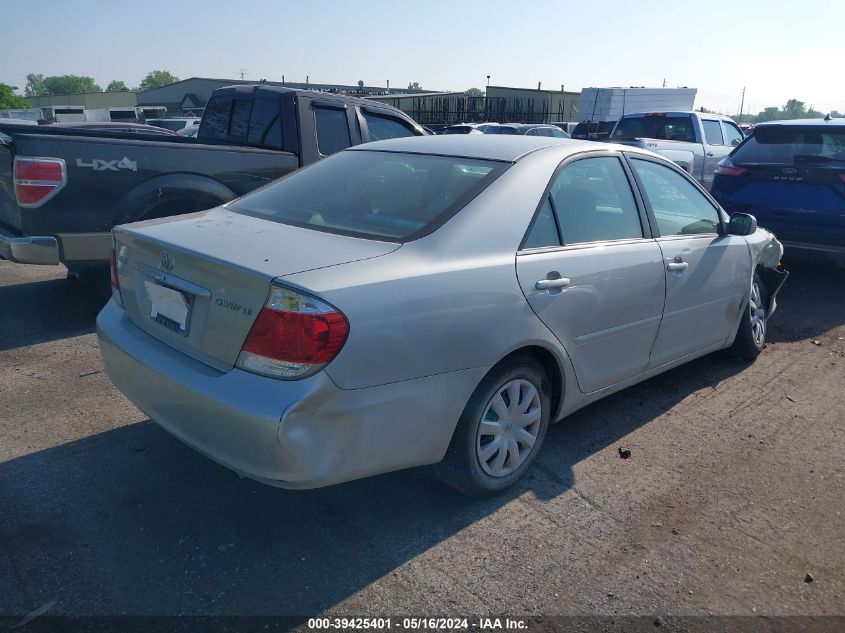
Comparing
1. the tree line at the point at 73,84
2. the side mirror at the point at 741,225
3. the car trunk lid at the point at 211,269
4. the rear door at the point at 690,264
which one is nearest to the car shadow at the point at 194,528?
the car trunk lid at the point at 211,269

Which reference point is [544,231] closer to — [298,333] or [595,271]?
[595,271]

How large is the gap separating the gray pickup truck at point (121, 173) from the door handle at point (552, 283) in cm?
354

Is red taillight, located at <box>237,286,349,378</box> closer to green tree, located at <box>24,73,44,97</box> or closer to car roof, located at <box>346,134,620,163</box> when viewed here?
car roof, located at <box>346,134,620,163</box>

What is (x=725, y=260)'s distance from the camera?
4.66m

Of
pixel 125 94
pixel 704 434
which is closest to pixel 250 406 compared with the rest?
pixel 704 434

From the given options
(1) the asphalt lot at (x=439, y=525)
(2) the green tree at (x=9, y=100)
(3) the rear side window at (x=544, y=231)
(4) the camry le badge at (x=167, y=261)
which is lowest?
(1) the asphalt lot at (x=439, y=525)

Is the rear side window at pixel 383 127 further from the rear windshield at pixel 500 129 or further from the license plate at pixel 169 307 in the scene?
the rear windshield at pixel 500 129

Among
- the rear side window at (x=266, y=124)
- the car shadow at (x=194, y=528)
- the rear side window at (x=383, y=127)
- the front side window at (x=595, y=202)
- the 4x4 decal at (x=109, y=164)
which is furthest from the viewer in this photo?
the rear side window at (x=383, y=127)

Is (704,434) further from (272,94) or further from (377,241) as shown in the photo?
(272,94)

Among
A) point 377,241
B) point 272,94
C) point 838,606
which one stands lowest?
point 838,606

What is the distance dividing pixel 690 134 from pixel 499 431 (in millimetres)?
11569

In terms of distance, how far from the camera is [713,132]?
44.7ft

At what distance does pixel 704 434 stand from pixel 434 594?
2.20m

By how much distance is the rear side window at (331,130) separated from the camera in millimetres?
6730
